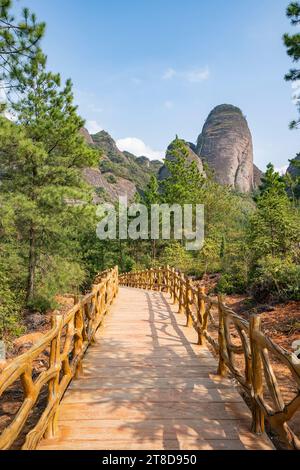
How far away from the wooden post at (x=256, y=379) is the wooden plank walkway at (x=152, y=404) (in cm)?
11

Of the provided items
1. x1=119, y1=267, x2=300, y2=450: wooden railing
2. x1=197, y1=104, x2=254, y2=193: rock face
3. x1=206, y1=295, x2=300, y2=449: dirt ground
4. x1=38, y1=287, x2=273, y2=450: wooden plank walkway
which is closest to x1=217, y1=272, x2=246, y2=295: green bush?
x1=206, y1=295, x2=300, y2=449: dirt ground

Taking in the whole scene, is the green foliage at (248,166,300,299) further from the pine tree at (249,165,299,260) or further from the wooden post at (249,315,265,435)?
the wooden post at (249,315,265,435)

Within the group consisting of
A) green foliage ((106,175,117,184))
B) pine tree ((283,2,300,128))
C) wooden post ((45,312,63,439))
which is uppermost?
green foliage ((106,175,117,184))

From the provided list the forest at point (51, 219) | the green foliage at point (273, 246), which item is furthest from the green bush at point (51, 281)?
the green foliage at point (273, 246)

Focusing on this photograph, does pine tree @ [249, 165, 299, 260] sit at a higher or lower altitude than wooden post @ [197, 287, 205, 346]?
higher

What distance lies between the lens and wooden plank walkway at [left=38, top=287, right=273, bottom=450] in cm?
302

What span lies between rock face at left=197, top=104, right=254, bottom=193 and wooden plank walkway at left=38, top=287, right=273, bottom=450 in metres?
85.0

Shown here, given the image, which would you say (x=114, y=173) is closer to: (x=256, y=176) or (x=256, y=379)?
(x=256, y=176)

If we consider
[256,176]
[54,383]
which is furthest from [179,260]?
[256,176]

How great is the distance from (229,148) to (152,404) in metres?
94.9

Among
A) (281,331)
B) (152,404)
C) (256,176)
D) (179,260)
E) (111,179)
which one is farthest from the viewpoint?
(256,176)

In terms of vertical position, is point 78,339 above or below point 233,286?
above

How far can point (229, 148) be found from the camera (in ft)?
303
